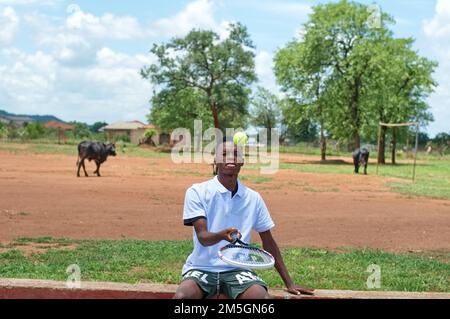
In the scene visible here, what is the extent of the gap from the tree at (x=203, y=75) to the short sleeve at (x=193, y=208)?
58.0 meters

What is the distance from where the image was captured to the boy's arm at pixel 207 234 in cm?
481

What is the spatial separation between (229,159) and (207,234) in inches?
26.0

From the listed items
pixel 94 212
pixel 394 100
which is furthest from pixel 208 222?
pixel 394 100

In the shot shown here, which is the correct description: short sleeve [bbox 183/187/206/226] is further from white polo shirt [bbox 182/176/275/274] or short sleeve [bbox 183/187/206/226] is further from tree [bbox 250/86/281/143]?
tree [bbox 250/86/281/143]

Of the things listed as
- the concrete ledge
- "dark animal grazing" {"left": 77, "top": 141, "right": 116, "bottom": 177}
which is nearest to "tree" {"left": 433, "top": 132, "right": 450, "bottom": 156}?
"dark animal grazing" {"left": 77, "top": 141, "right": 116, "bottom": 177}

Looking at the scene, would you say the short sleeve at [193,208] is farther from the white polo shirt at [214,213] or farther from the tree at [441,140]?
the tree at [441,140]

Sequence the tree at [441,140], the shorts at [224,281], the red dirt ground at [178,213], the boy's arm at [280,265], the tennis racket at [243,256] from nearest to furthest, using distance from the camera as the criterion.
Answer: the tennis racket at [243,256] < the shorts at [224,281] < the boy's arm at [280,265] < the red dirt ground at [178,213] < the tree at [441,140]

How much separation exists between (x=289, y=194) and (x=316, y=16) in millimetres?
35774

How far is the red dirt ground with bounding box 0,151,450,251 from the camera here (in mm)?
11664

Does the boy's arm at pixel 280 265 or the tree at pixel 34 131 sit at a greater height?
the tree at pixel 34 131

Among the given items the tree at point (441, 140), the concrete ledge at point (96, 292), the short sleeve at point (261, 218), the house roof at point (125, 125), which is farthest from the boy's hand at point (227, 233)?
the house roof at point (125, 125)

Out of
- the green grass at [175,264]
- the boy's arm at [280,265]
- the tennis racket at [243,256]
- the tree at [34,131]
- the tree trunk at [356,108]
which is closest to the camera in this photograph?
the tennis racket at [243,256]

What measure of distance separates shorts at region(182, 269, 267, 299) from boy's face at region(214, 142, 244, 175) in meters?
0.81
